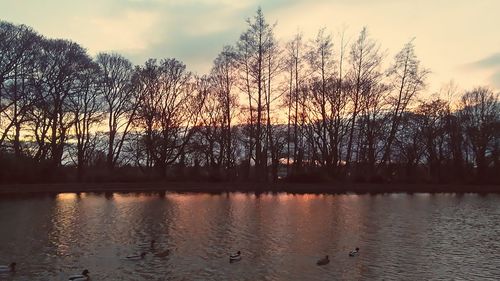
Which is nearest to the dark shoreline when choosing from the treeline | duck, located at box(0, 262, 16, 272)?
the treeline

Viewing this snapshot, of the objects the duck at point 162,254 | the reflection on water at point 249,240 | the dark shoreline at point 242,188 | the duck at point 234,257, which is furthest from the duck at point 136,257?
Answer: the dark shoreline at point 242,188

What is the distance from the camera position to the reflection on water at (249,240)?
15.4 metres

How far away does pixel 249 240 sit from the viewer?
21.0m

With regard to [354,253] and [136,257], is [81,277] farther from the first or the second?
[354,253]

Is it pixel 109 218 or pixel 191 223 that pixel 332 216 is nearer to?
pixel 191 223

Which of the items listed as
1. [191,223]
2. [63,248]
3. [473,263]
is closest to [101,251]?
[63,248]

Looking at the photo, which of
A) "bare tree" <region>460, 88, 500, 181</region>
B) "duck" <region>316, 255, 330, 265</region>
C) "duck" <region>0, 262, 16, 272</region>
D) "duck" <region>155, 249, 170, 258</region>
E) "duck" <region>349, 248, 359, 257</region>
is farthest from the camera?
"bare tree" <region>460, 88, 500, 181</region>

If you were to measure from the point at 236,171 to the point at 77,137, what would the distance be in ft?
69.6

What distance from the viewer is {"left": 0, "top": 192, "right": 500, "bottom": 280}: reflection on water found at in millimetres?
15414

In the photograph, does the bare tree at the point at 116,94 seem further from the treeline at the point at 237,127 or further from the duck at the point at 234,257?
the duck at the point at 234,257

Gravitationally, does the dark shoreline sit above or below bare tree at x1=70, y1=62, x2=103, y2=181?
below

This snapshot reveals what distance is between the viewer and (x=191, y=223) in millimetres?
25938

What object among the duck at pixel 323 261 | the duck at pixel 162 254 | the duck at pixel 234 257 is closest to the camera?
the duck at pixel 323 261

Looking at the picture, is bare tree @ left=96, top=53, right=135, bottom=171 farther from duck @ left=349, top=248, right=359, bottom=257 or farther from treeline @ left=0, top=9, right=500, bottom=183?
duck @ left=349, top=248, right=359, bottom=257
